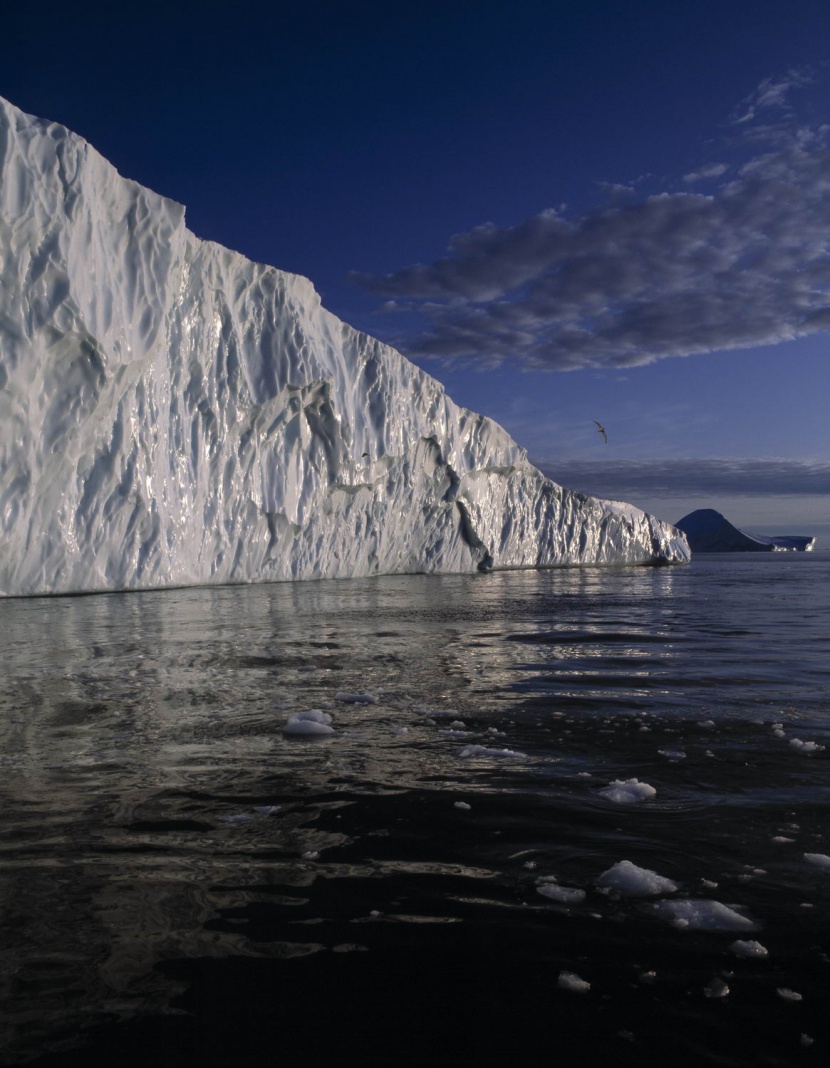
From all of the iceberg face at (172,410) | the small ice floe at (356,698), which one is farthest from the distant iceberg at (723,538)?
the small ice floe at (356,698)

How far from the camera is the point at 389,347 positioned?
2916cm

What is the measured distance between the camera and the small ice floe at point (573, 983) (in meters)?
1.85

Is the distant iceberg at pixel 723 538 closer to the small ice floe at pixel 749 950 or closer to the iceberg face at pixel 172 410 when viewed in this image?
the iceberg face at pixel 172 410

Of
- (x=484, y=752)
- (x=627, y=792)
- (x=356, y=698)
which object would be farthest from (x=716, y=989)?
(x=356, y=698)

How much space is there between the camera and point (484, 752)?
12.9 feet

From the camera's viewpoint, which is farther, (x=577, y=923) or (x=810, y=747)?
(x=810, y=747)

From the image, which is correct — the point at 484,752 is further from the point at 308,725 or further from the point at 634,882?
the point at 634,882

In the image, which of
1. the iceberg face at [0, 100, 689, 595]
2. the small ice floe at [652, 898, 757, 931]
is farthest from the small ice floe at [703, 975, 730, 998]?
the iceberg face at [0, 100, 689, 595]

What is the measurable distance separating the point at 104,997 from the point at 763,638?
28.7 feet

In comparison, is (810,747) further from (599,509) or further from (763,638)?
(599,509)

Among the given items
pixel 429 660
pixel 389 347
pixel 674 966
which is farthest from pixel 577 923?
pixel 389 347

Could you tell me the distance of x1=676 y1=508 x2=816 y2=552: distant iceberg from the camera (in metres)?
125

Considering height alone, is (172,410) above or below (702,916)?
above

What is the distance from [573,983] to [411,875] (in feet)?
2.34
